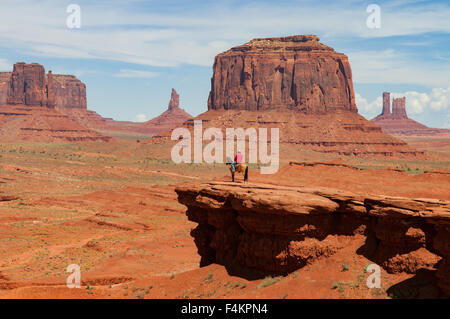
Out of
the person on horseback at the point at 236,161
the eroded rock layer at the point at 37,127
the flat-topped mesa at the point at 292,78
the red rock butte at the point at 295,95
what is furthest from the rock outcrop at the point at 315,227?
the eroded rock layer at the point at 37,127

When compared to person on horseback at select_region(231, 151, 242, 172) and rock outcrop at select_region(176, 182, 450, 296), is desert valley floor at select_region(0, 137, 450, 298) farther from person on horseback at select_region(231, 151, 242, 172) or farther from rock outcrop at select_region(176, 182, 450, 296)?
person on horseback at select_region(231, 151, 242, 172)

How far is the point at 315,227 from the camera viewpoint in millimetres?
16906

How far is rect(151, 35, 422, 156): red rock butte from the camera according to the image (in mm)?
122062

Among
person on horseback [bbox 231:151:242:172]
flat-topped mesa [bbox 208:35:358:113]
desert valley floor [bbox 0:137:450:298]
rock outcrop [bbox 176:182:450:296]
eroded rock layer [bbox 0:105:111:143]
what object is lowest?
desert valley floor [bbox 0:137:450:298]

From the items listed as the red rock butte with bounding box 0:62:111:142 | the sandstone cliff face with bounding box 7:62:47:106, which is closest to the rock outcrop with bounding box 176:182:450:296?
the red rock butte with bounding box 0:62:111:142

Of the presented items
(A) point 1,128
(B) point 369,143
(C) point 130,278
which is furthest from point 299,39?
(C) point 130,278

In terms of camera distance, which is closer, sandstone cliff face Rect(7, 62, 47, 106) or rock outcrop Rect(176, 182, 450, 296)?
rock outcrop Rect(176, 182, 450, 296)

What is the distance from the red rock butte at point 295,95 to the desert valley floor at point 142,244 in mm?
54798

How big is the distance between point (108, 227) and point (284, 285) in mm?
24488

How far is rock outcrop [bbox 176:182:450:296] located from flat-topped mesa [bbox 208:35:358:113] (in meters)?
108

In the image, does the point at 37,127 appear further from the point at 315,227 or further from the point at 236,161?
the point at 315,227

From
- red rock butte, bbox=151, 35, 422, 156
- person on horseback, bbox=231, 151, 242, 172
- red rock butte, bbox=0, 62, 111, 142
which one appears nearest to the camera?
person on horseback, bbox=231, 151, 242, 172

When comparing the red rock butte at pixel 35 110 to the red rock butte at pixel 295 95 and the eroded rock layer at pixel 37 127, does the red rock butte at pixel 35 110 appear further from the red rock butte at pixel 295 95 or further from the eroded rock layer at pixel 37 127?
the red rock butte at pixel 295 95
